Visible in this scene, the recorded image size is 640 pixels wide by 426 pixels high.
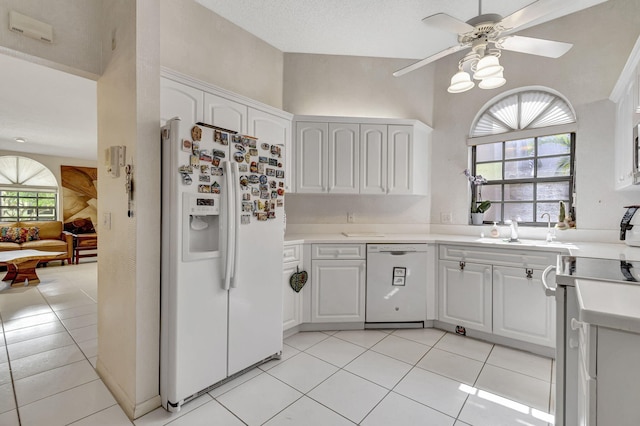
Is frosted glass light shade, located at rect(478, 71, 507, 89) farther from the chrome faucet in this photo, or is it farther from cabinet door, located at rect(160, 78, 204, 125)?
cabinet door, located at rect(160, 78, 204, 125)

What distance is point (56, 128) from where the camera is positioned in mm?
4891

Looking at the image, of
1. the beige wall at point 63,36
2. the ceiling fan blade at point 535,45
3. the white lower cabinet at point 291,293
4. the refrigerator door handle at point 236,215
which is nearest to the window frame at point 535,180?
the ceiling fan blade at point 535,45

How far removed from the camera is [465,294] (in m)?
2.72

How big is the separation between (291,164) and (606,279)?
2559mm

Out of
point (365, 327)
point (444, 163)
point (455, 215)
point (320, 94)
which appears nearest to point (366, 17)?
point (320, 94)

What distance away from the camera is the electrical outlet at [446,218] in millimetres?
3420

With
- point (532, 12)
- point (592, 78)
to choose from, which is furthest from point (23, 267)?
point (592, 78)

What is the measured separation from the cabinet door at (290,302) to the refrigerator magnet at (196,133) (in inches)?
52.8

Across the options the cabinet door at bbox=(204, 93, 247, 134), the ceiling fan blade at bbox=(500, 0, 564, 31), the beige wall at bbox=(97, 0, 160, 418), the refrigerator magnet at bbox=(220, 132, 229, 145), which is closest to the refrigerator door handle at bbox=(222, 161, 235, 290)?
the refrigerator magnet at bbox=(220, 132, 229, 145)

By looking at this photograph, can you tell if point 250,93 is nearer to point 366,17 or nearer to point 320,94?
point 320,94

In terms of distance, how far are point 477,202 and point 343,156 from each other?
166cm

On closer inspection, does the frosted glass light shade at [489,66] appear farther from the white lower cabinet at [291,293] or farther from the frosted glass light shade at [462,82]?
the white lower cabinet at [291,293]

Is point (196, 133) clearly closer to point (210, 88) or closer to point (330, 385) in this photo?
point (210, 88)

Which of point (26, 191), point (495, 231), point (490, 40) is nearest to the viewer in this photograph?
point (490, 40)
